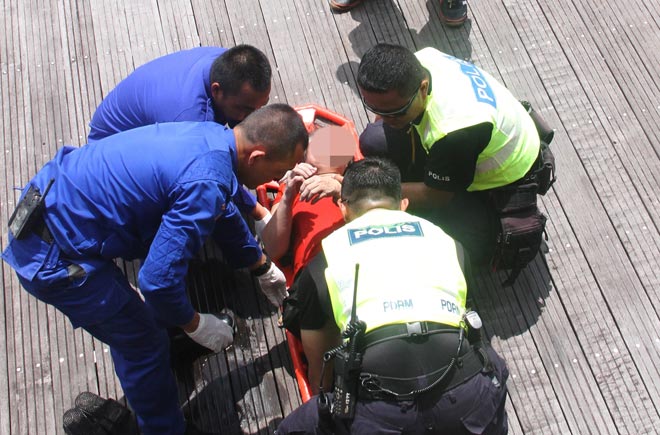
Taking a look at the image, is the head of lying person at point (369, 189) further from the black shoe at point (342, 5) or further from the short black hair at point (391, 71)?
the black shoe at point (342, 5)

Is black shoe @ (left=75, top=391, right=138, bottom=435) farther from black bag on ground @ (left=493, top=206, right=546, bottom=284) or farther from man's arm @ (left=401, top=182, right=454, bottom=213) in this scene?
black bag on ground @ (left=493, top=206, right=546, bottom=284)

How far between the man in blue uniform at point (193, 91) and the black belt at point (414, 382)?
4.34ft

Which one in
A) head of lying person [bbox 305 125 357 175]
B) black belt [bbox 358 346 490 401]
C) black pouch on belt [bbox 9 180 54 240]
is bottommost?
black belt [bbox 358 346 490 401]

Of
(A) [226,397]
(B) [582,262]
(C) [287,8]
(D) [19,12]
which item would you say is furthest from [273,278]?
(D) [19,12]

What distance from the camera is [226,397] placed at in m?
3.07

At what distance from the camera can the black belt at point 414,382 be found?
218cm

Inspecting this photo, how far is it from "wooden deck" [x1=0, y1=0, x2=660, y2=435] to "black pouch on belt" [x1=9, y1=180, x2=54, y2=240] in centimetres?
90

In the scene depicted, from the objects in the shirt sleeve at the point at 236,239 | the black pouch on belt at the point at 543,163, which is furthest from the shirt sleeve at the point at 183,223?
the black pouch on belt at the point at 543,163

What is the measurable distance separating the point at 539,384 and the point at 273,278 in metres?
1.36

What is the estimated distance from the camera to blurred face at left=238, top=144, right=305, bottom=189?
8.37 ft

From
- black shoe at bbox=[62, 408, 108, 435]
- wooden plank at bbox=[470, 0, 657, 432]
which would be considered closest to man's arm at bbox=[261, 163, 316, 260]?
black shoe at bbox=[62, 408, 108, 435]

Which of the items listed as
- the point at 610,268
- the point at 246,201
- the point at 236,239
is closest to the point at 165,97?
the point at 246,201

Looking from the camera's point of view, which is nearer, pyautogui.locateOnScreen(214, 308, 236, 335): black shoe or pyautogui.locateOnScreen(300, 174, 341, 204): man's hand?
pyautogui.locateOnScreen(300, 174, 341, 204): man's hand

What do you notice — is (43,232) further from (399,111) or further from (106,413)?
(399,111)
